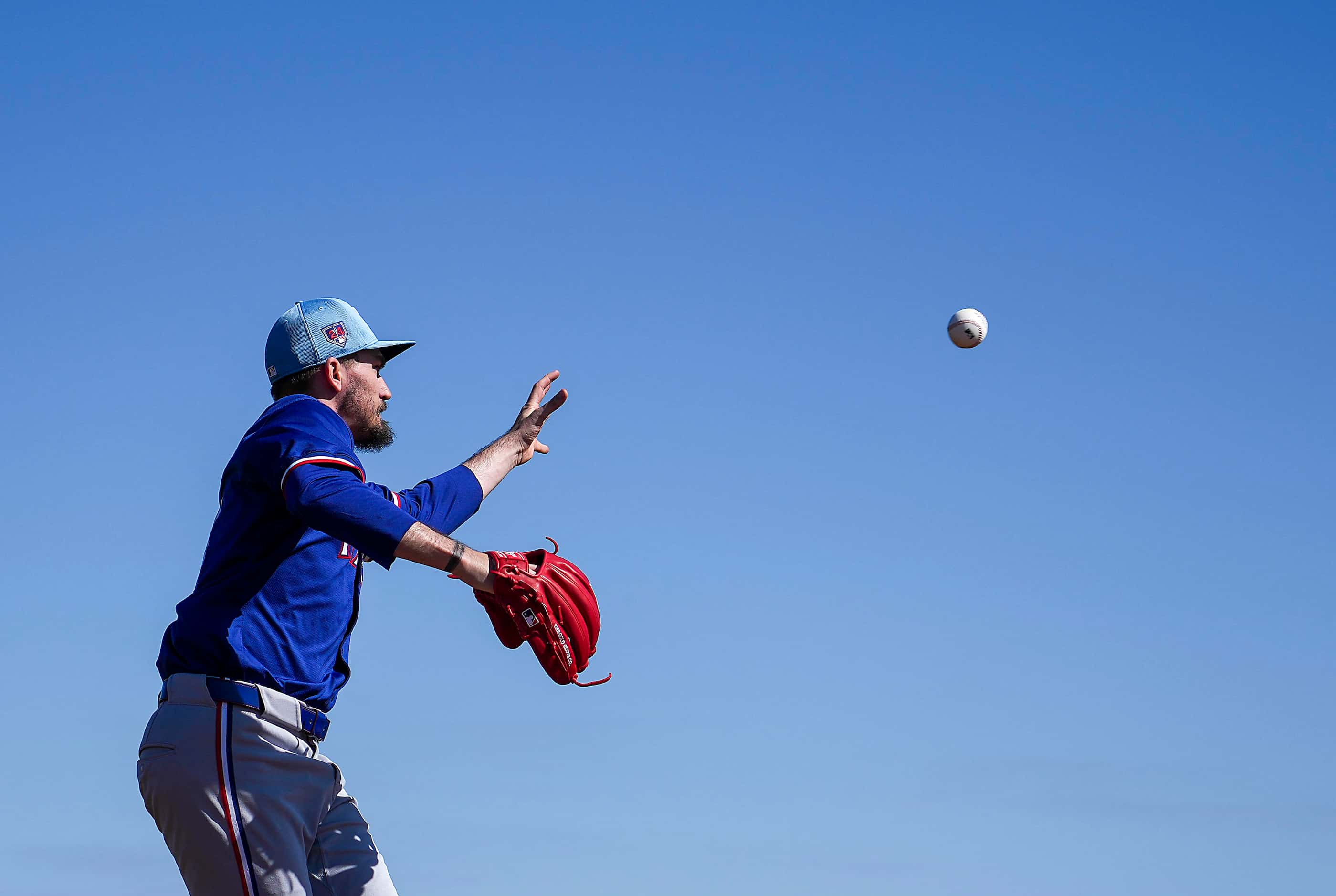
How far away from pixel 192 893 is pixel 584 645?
80.2 inches

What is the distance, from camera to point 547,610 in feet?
22.3

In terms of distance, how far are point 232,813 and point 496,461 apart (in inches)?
116

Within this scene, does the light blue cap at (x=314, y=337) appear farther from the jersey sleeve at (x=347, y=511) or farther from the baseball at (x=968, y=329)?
the baseball at (x=968, y=329)

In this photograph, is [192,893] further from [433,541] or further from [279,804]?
[433,541]

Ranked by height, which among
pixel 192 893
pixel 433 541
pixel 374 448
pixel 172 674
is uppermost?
pixel 374 448

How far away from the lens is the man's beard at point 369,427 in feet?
24.0

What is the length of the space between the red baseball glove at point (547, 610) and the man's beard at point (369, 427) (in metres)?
1.03

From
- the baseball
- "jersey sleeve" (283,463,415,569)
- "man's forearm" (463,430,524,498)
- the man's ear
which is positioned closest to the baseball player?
"jersey sleeve" (283,463,415,569)

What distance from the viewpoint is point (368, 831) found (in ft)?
22.6

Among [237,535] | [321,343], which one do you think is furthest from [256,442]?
[321,343]

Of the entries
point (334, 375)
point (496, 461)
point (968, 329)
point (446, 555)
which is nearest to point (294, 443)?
point (446, 555)

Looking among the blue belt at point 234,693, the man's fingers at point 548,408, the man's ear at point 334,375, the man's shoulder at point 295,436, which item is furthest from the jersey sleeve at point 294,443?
the man's fingers at point 548,408

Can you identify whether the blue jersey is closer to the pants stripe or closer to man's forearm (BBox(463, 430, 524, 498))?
the pants stripe

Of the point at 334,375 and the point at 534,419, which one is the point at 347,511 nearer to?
the point at 334,375
